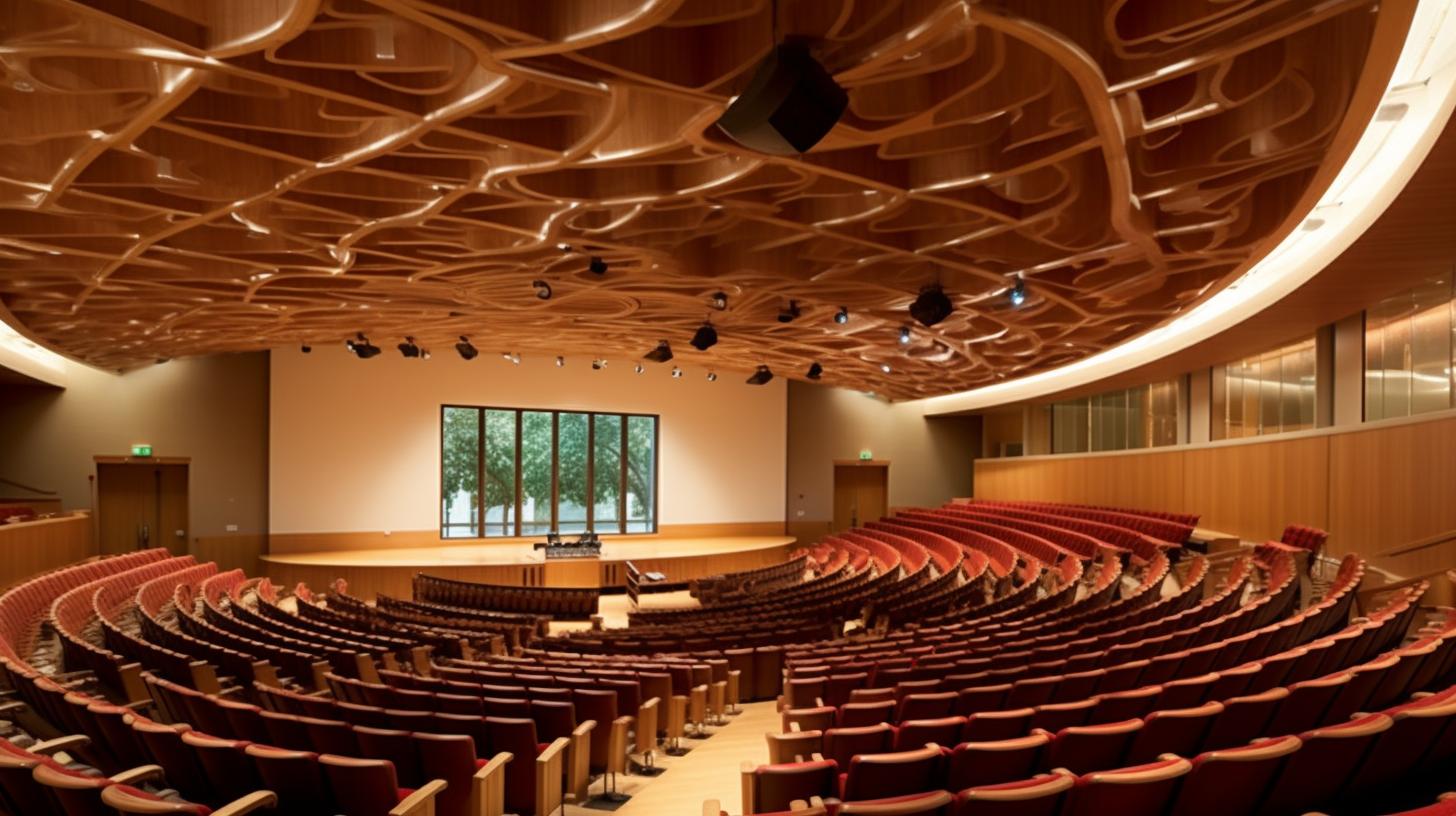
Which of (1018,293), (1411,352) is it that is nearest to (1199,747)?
(1018,293)

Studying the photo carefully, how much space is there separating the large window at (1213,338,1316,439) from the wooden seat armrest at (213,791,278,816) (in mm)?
12150

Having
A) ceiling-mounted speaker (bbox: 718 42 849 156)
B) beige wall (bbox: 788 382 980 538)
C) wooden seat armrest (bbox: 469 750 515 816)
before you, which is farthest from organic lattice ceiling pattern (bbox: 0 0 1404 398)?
beige wall (bbox: 788 382 980 538)

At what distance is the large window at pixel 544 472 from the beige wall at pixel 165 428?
3.50 meters

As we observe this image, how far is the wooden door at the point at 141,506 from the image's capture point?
661 inches

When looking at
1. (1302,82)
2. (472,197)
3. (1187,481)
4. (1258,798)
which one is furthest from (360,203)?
(1187,481)

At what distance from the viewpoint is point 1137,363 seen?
1402 cm

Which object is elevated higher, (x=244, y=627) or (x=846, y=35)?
(x=846, y=35)

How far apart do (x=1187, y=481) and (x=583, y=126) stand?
11920 mm

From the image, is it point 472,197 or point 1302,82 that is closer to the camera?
point 1302,82

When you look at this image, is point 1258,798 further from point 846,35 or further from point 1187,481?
point 1187,481

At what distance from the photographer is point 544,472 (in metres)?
19.7

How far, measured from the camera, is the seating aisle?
4.73 m

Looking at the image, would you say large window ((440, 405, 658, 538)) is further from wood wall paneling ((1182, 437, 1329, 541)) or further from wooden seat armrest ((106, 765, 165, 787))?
wooden seat armrest ((106, 765, 165, 787))

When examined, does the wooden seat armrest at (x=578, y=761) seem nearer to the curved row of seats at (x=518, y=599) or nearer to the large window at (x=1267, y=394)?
the curved row of seats at (x=518, y=599)
